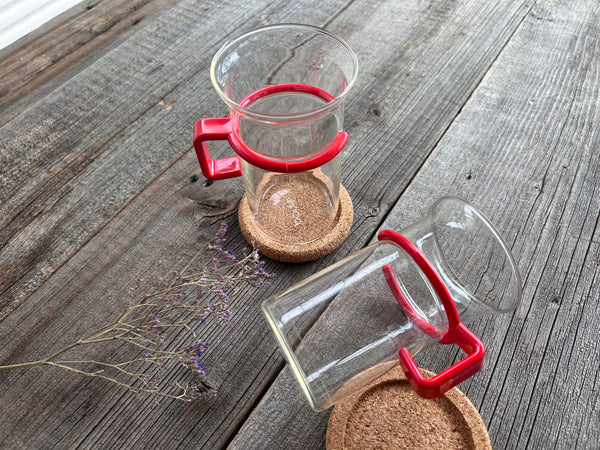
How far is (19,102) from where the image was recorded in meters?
1.04

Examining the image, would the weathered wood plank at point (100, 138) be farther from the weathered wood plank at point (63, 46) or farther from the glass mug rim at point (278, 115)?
the glass mug rim at point (278, 115)

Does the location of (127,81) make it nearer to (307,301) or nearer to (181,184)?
(181,184)

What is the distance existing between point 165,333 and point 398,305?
35 centimetres

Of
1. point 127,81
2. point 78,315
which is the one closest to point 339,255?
point 78,315

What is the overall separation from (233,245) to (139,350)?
22cm

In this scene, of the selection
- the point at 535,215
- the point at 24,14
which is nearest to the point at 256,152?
the point at 535,215

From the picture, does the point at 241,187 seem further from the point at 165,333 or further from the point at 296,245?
the point at 165,333

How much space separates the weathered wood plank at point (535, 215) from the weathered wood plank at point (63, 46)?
77 cm

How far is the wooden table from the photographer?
68 centimetres

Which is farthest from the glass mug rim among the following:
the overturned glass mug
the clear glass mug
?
the overturned glass mug

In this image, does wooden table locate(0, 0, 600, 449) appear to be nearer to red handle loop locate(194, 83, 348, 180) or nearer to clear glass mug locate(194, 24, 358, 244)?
clear glass mug locate(194, 24, 358, 244)

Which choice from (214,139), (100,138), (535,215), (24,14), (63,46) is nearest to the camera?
(214,139)

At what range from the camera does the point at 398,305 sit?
0.62 m

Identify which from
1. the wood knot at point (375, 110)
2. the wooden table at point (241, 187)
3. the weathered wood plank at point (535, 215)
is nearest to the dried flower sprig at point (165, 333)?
the wooden table at point (241, 187)
